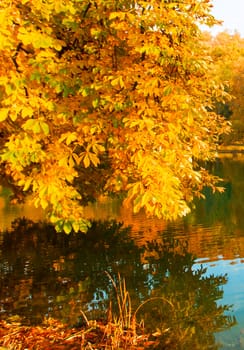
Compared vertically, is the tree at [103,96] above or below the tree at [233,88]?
below

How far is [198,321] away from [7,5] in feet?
30.4

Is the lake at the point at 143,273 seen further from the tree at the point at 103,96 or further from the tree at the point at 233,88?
the tree at the point at 233,88

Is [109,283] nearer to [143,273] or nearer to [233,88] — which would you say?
[143,273]

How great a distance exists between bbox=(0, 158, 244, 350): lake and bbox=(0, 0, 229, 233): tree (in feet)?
13.2

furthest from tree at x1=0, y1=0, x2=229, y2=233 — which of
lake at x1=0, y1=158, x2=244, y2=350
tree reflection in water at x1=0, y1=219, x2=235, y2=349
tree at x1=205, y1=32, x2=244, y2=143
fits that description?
tree at x1=205, y1=32, x2=244, y2=143

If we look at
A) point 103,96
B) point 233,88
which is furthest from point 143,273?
point 233,88

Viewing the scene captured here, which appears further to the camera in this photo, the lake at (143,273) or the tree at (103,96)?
the lake at (143,273)

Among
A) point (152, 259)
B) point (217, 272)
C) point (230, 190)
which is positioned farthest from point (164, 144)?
point (230, 190)

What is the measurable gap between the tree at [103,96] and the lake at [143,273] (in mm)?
4033

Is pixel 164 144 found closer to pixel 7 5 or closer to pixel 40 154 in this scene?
pixel 40 154

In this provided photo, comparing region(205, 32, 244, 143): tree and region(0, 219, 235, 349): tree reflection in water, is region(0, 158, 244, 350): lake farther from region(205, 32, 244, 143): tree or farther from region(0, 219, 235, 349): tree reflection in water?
region(205, 32, 244, 143): tree

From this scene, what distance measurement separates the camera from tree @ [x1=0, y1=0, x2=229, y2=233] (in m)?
8.59

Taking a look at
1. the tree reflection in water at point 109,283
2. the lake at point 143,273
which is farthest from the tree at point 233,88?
the tree reflection in water at point 109,283

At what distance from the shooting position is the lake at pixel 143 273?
12.7 meters
